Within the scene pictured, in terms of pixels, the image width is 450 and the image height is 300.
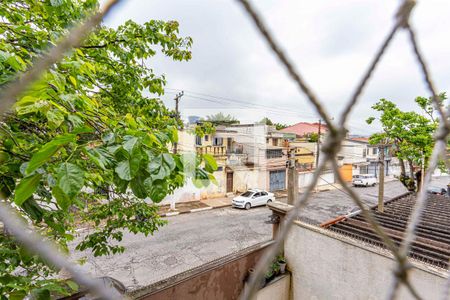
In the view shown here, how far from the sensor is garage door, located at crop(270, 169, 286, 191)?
16156 millimetres

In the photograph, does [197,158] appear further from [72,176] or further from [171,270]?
[171,270]

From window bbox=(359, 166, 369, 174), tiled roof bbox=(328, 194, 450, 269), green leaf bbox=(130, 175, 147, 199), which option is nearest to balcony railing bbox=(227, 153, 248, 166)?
tiled roof bbox=(328, 194, 450, 269)

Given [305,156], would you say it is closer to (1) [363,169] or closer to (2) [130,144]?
(1) [363,169]

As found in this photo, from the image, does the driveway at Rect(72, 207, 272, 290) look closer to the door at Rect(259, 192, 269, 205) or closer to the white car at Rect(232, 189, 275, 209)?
the white car at Rect(232, 189, 275, 209)

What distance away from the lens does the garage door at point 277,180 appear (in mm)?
16156

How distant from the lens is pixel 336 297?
3465 millimetres

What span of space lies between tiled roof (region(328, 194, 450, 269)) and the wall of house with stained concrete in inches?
13.2

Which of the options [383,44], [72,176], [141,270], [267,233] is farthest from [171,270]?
[383,44]

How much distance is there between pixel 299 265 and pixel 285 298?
2.13ft

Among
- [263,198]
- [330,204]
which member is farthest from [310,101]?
[330,204]

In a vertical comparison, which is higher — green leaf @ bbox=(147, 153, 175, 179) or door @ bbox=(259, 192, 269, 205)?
green leaf @ bbox=(147, 153, 175, 179)

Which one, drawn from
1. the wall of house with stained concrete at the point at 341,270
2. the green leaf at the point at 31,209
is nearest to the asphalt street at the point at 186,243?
the wall of house with stained concrete at the point at 341,270

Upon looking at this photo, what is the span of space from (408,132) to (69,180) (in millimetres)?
9953

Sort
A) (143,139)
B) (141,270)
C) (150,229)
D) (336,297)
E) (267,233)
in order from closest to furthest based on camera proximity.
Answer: (143,139) < (150,229) < (336,297) < (141,270) < (267,233)
